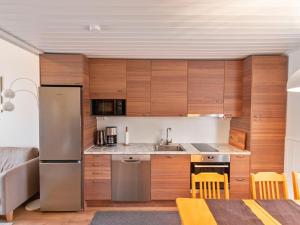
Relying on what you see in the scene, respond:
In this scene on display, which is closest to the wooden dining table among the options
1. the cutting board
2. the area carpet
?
the area carpet

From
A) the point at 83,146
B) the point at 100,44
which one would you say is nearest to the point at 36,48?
the point at 100,44

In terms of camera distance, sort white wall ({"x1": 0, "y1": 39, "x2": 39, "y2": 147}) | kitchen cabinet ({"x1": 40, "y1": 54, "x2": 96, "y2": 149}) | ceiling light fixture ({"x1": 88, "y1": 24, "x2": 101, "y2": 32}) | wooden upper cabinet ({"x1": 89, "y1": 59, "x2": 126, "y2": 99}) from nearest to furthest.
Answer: ceiling light fixture ({"x1": 88, "y1": 24, "x2": 101, "y2": 32})
kitchen cabinet ({"x1": 40, "y1": 54, "x2": 96, "y2": 149})
wooden upper cabinet ({"x1": 89, "y1": 59, "x2": 126, "y2": 99})
white wall ({"x1": 0, "y1": 39, "x2": 39, "y2": 147})

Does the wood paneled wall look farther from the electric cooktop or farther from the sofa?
the electric cooktop

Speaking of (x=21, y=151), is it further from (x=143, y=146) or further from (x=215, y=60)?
(x=215, y=60)

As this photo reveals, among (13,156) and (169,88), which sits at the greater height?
(169,88)

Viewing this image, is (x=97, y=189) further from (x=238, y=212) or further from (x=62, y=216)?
(x=238, y=212)

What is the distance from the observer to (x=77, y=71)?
3.26 meters

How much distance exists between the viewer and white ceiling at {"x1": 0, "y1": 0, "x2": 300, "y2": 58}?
171 centimetres

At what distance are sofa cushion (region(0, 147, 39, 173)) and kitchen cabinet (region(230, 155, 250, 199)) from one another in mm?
3123

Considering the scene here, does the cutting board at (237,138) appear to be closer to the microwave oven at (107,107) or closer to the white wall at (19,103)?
the microwave oven at (107,107)

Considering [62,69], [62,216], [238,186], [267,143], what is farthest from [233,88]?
[62,216]

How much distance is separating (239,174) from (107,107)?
7.42ft

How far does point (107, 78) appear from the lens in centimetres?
355

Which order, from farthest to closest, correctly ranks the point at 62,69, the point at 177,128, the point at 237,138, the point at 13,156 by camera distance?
the point at 177,128 < the point at 237,138 < the point at 13,156 < the point at 62,69
